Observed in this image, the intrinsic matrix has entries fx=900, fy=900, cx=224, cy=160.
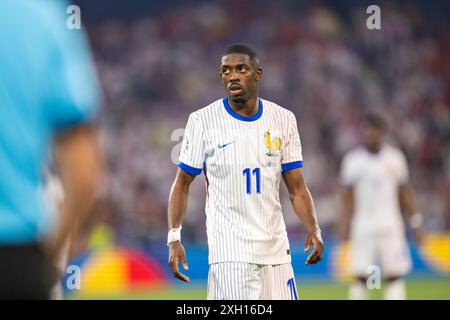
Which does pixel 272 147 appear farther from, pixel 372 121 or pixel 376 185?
pixel 376 185

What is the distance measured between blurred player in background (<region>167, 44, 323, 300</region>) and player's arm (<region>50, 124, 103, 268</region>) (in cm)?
355

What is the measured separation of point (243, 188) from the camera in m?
6.28

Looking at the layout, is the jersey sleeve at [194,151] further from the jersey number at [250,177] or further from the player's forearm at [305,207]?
the player's forearm at [305,207]

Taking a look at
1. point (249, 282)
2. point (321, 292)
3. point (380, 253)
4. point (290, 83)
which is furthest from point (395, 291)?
point (290, 83)

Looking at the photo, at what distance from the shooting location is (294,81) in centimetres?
2080

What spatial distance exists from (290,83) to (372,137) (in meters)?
9.98

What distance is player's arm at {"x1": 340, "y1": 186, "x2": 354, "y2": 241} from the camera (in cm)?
1109

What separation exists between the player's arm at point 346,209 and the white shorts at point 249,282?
485 cm

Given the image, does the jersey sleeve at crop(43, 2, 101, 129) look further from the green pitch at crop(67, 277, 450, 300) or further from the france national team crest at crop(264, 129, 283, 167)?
the green pitch at crop(67, 277, 450, 300)

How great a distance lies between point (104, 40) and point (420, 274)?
31.8 ft

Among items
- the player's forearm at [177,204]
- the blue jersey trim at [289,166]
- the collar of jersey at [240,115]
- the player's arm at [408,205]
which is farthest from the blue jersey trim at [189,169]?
the player's arm at [408,205]

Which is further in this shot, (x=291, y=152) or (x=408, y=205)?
(x=408, y=205)

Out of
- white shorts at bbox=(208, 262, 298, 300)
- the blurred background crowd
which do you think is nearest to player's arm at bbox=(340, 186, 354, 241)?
white shorts at bbox=(208, 262, 298, 300)
